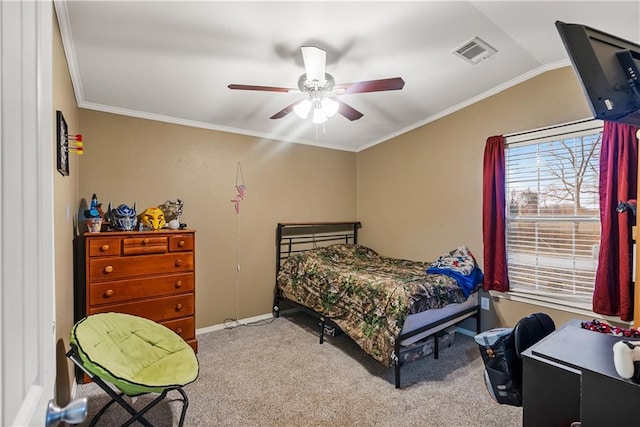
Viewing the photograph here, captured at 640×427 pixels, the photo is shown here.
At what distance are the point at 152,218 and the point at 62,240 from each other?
95 centimetres

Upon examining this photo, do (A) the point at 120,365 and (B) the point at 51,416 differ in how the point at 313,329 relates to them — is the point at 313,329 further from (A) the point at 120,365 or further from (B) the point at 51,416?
(B) the point at 51,416

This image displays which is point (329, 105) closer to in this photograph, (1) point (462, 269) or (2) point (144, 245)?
(2) point (144, 245)

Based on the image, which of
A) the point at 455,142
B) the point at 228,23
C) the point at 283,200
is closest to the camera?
the point at 228,23

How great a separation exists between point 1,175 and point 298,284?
3.21m

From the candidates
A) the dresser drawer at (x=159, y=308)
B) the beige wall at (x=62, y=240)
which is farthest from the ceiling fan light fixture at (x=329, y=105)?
the dresser drawer at (x=159, y=308)

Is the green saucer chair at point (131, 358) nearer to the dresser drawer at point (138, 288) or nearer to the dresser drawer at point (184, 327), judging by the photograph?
the dresser drawer at point (138, 288)

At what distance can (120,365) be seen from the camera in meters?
1.82

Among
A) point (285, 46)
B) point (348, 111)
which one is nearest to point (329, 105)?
point (348, 111)

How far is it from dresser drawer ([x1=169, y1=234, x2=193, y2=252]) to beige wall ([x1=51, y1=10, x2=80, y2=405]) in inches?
28.3

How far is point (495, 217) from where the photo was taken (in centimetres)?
311

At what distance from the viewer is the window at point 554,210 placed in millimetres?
2658

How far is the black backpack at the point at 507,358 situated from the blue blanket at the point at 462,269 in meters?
1.25

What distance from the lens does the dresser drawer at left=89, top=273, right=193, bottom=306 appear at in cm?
244

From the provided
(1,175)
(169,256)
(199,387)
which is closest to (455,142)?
(169,256)
